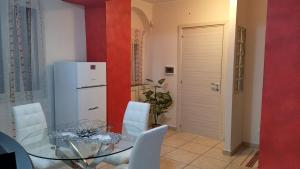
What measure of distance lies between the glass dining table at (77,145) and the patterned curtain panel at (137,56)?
257cm

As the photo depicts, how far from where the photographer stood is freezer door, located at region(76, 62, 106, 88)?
10.6ft

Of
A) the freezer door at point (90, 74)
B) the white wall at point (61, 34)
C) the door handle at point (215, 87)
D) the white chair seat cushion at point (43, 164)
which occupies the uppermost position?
the white wall at point (61, 34)

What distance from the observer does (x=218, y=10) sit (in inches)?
164

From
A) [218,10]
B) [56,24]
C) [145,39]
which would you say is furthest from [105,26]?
[218,10]

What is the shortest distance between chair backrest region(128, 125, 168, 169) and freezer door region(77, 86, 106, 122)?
5.53 ft

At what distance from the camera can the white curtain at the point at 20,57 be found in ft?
9.60

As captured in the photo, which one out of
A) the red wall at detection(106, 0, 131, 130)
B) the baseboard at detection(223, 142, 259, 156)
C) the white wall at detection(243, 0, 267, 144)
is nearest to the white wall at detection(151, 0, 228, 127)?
the white wall at detection(243, 0, 267, 144)

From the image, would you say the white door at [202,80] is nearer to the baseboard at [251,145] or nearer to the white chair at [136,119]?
the baseboard at [251,145]

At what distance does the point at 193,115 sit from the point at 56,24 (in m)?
2.93

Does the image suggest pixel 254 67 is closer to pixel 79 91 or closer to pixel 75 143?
pixel 79 91

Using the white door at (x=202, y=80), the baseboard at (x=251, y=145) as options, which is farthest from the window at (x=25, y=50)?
the baseboard at (x=251, y=145)

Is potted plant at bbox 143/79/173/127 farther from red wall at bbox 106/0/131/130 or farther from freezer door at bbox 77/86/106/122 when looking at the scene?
freezer door at bbox 77/86/106/122

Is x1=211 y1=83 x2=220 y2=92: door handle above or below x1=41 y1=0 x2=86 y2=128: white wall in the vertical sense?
below

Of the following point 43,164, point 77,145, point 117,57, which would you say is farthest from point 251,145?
point 43,164
